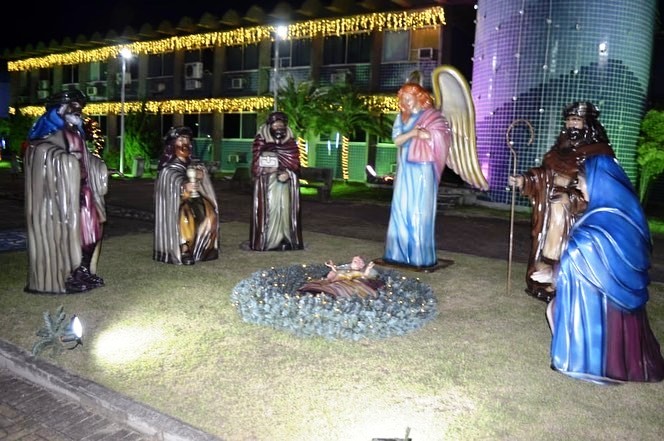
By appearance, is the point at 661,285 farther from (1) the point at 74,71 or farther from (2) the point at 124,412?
(1) the point at 74,71

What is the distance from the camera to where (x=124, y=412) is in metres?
3.73

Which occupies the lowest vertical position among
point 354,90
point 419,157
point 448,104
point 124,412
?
point 124,412

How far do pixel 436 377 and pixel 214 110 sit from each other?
27447mm

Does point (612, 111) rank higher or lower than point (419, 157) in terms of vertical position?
higher

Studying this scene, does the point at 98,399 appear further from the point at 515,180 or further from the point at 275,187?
the point at 275,187

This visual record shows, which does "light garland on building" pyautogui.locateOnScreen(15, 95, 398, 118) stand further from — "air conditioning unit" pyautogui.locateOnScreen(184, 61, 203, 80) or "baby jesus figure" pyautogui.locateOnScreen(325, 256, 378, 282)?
"baby jesus figure" pyautogui.locateOnScreen(325, 256, 378, 282)

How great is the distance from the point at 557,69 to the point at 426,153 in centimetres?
965

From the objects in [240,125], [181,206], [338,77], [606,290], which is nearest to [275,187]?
[181,206]

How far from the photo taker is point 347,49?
26312mm

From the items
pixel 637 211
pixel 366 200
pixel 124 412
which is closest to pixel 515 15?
pixel 366 200

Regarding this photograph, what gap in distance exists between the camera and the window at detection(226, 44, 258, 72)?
29.4m

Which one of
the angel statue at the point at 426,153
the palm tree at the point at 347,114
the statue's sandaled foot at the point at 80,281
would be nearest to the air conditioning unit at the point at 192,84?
the palm tree at the point at 347,114

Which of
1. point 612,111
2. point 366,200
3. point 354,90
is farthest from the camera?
point 354,90

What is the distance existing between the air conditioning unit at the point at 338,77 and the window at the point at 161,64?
11.2 m
